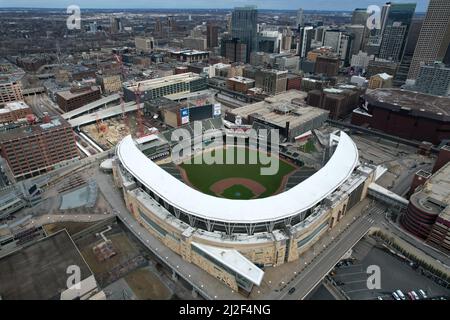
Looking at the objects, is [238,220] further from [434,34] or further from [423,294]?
[434,34]

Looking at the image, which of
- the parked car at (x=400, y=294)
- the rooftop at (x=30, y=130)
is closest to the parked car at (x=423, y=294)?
the parked car at (x=400, y=294)

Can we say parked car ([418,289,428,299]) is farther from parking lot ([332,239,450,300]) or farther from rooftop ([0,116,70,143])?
rooftop ([0,116,70,143])

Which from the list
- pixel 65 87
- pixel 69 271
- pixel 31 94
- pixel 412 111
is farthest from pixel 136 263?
pixel 31 94

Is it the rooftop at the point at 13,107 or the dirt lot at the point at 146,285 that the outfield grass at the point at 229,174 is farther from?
the rooftop at the point at 13,107

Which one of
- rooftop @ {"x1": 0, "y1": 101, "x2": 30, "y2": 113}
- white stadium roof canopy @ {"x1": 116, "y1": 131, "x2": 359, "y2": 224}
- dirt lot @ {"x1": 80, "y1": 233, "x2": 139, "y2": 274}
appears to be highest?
white stadium roof canopy @ {"x1": 116, "y1": 131, "x2": 359, "y2": 224}

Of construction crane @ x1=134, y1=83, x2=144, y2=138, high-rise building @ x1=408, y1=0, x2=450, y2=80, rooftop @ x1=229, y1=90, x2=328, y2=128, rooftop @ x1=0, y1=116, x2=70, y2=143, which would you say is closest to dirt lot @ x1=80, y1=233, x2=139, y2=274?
rooftop @ x1=0, y1=116, x2=70, y2=143

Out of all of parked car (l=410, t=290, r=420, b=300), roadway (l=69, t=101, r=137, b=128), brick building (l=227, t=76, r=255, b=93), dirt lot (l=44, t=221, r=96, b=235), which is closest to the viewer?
parked car (l=410, t=290, r=420, b=300)
